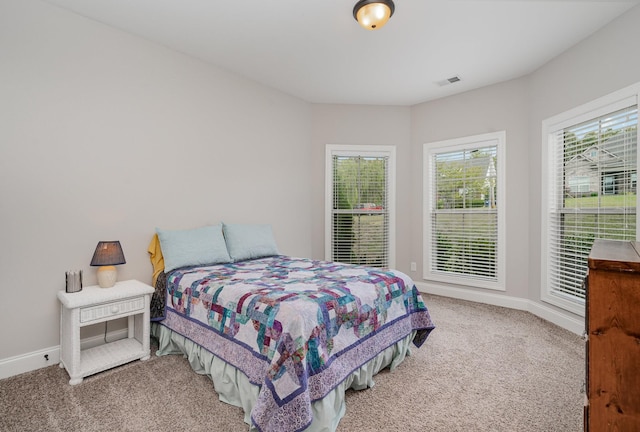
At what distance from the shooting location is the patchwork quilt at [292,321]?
155cm

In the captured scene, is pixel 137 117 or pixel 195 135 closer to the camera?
pixel 137 117

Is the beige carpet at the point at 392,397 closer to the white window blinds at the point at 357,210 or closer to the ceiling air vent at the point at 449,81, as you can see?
the white window blinds at the point at 357,210

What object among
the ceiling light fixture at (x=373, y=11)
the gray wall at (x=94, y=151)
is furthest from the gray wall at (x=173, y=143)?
the ceiling light fixture at (x=373, y=11)

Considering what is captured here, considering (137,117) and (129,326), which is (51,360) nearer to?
(129,326)

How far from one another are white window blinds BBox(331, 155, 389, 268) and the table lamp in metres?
2.83

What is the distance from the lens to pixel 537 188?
3.64 metres

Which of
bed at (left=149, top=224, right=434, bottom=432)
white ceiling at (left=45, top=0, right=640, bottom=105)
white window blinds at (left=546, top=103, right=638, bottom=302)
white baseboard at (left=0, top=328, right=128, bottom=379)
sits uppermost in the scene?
white ceiling at (left=45, top=0, right=640, bottom=105)

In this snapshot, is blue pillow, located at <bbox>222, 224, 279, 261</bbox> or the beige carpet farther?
blue pillow, located at <bbox>222, 224, 279, 261</bbox>

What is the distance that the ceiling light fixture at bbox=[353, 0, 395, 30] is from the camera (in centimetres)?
231

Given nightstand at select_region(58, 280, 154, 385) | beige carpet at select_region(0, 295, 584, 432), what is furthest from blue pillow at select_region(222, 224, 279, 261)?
beige carpet at select_region(0, 295, 584, 432)

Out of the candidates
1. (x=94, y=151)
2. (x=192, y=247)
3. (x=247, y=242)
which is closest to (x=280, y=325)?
(x=192, y=247)

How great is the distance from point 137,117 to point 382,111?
10.7ft

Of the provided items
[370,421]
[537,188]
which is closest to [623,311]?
[370,421]

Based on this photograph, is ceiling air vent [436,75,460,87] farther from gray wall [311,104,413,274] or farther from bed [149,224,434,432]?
bed [149,224,434,432]
